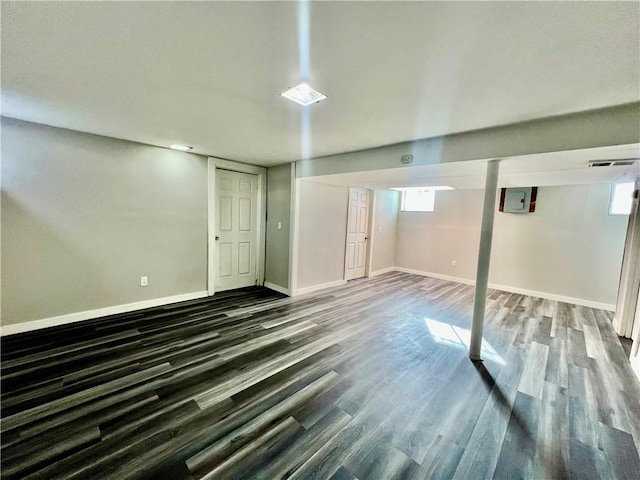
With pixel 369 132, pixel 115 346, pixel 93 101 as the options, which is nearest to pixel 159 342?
pixel 115 346

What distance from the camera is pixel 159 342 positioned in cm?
288

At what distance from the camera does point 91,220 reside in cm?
331

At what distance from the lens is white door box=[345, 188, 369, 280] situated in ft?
19.1

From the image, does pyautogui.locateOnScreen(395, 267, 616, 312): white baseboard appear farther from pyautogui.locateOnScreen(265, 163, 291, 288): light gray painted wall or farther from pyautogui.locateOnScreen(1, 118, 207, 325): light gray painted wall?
pyautogui.locateOnScreen(1, 118, 207, 325): light gray painted wall

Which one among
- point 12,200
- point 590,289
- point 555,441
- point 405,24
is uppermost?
point 405,24

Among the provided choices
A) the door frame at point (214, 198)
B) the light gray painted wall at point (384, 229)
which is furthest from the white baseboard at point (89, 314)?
the light gray painted wall at point (384, 229)

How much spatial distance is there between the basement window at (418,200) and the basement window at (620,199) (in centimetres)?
305

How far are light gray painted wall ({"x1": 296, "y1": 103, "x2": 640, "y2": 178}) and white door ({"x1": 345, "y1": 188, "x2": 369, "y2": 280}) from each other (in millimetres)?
2366

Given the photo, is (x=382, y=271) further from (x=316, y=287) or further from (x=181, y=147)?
(x=181, y=147)

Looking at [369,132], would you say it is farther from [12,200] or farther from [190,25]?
[12,200]

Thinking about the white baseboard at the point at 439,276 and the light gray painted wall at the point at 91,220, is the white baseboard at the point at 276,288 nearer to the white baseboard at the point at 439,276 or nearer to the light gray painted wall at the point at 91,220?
the light gray painted wall at the point at 91,220

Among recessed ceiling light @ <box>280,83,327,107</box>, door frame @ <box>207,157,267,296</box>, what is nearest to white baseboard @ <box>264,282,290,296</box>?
door frame @ <box>207,157,267,296</box>

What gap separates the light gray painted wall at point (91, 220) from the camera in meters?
2.87

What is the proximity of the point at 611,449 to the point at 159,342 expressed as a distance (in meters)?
3.92
